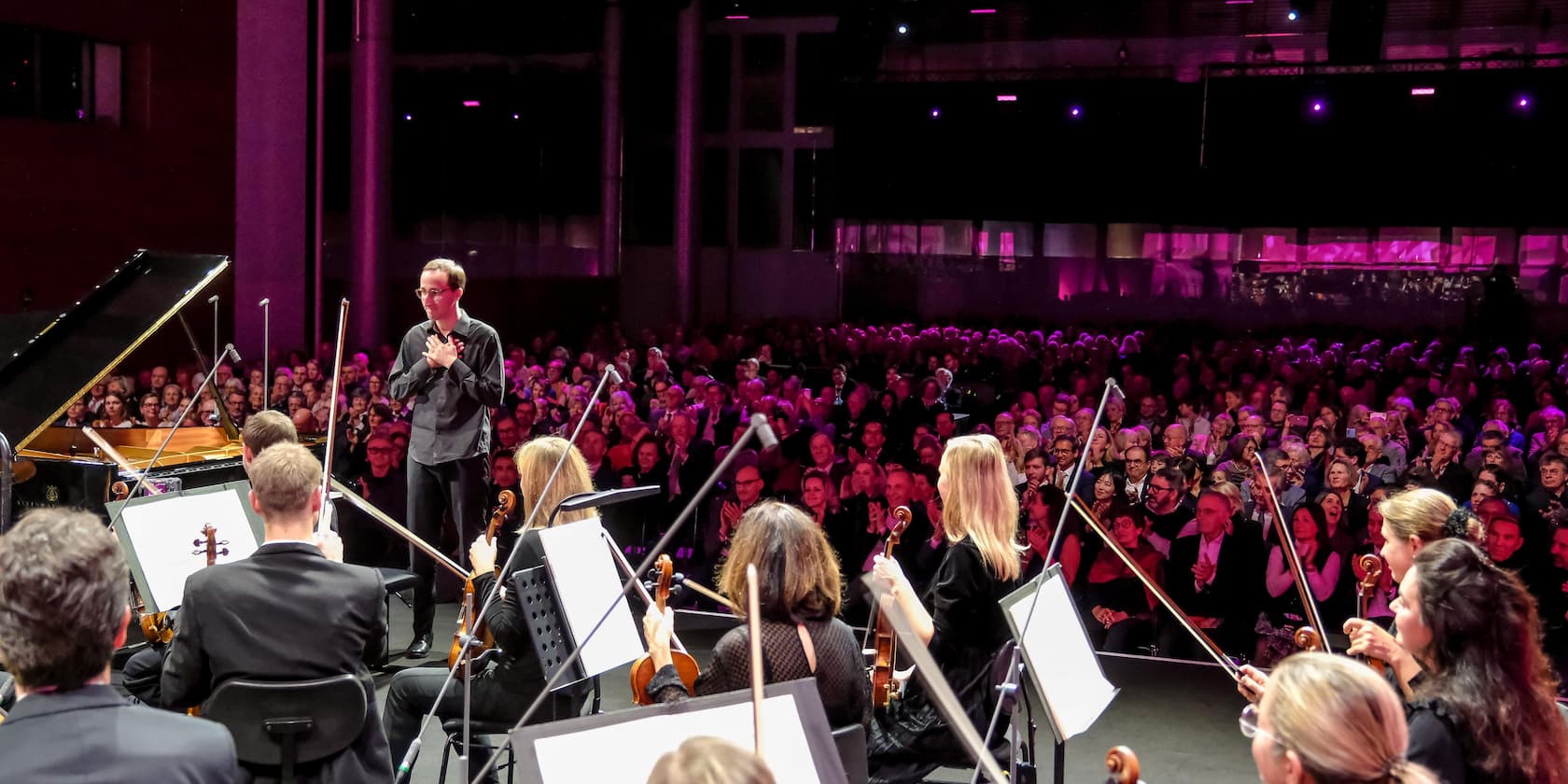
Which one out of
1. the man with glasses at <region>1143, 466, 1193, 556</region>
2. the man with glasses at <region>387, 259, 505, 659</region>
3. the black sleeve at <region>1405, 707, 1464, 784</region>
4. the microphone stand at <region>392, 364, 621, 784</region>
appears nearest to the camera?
the black sleeve at <region>1405, 707, 1464, 784</region>

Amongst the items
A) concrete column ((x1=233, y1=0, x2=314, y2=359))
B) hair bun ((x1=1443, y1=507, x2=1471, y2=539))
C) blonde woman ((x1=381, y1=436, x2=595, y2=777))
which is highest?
concrete column ((x1=233, y1=0, x2=314, y2=359))

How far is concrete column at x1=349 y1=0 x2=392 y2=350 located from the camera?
13703 mm

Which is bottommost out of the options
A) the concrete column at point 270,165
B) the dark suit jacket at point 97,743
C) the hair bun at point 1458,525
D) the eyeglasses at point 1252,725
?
the dark suit jacket at point 97,743

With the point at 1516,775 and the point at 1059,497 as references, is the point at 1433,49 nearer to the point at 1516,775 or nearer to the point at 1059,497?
the point at 1059,497

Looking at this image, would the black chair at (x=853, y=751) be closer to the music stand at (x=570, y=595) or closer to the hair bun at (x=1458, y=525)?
the music stand at (x=570, y=595)

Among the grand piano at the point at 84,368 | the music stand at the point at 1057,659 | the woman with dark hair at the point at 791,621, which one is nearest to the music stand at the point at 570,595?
the woman with dark hair at the point at 791,621

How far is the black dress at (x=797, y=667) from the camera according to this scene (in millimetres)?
3285

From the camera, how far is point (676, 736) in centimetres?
252

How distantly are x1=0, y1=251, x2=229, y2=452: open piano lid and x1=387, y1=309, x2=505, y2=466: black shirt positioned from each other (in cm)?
101

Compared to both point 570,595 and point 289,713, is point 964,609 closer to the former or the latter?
point 570,595

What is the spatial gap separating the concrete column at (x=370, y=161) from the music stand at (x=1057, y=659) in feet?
36.1

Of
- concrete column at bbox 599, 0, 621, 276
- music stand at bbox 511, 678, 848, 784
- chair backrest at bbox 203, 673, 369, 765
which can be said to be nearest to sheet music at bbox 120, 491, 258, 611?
chair backrest at bbox 203, 673, 369, 765

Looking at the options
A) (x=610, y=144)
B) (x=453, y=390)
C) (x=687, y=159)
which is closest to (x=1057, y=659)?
(x=453, y=390)

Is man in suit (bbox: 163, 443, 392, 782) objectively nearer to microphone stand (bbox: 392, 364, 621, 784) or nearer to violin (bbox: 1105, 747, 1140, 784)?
microphone stand (bbox: 392, 364, 621, 784)
